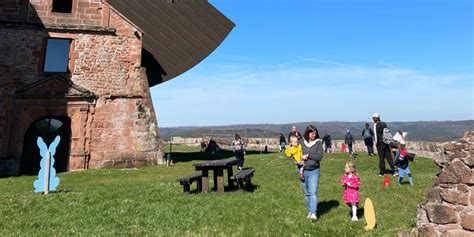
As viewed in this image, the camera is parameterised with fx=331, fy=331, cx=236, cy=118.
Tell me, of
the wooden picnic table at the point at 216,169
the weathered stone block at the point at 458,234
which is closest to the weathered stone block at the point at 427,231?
the weathered stone block at the point at 458,234

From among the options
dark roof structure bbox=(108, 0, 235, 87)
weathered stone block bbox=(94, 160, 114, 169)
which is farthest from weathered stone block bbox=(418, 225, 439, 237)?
dark roof structure bbox=(108, 0, 235, 87)

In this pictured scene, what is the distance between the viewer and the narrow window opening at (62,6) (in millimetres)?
18577

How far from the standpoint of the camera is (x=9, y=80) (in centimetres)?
1642

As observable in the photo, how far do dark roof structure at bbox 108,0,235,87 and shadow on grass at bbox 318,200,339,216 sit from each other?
1667 cm

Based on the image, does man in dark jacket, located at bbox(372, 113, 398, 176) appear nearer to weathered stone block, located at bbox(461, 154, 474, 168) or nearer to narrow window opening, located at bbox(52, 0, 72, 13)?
weathered stone block, located at bbox(461, 154, 474, 168)

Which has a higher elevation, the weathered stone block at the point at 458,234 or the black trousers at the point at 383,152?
the black trousers at the point at 383,152

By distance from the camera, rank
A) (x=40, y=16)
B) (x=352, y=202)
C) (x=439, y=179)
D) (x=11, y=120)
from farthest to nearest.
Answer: (x=40, y=16), (x=11, y=120), (x=352, y=202), (x=439, y=179)

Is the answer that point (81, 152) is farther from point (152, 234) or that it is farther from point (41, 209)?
point (152, 234)

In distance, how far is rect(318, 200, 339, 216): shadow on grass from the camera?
252 inches

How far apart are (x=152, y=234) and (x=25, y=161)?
15429 mm

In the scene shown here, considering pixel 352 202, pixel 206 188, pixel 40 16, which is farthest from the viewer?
pixel 40 16

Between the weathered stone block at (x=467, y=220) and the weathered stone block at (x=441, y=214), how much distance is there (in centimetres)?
7

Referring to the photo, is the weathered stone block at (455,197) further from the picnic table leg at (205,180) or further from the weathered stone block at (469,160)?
the picnic table leg at (205,180)

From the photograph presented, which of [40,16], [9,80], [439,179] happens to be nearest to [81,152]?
[9,80]
